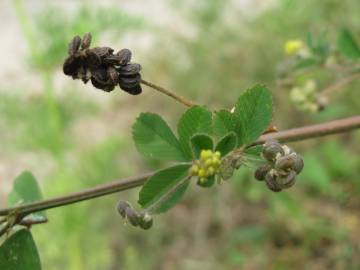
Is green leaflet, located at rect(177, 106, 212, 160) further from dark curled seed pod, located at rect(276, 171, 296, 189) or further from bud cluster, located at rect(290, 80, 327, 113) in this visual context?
bud cluster, located at rect(290, 80, 327, 113)

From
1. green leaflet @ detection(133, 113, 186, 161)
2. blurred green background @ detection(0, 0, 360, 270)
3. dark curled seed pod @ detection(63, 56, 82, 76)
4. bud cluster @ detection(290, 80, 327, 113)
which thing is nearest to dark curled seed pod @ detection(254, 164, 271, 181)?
green leaflet @ detection(133, 113, 186, 161)

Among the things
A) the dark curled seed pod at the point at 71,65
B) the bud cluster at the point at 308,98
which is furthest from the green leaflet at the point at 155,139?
the bud cluster at the point at 308,98

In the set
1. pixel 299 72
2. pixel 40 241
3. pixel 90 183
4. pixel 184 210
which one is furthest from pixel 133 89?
pixel 184 210

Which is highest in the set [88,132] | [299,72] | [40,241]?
[88,132]

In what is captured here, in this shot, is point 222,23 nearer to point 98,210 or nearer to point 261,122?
point 98,210

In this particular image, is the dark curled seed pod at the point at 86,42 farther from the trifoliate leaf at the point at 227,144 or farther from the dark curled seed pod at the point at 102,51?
the trifoliate leaf at the point at 227,144

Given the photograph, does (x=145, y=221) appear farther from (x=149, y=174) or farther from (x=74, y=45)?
(x=74, y=45)
